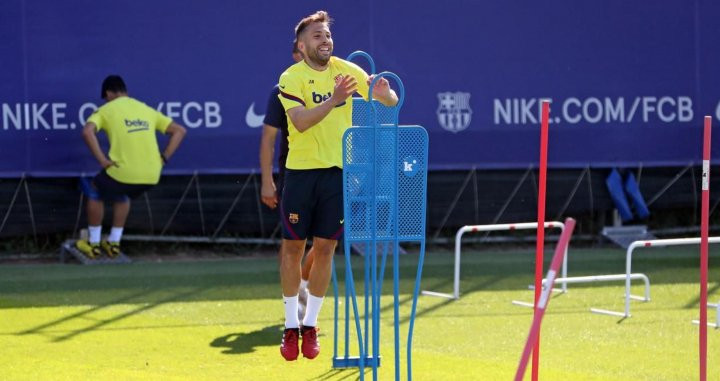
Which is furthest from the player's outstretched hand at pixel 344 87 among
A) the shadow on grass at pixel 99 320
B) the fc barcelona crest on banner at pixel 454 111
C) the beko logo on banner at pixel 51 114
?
the fc barcelona crest on banner at pixel 454 111

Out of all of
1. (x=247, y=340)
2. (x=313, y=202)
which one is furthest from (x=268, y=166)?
(x=247, y=340)

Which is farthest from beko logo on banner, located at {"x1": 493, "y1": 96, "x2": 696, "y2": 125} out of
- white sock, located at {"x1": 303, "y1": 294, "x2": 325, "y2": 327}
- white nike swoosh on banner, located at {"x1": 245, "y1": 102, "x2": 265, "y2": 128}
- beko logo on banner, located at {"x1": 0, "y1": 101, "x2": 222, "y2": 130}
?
white sock, located at {"x1": 303, "y1": 294, "x2": 325, "y2": 327}

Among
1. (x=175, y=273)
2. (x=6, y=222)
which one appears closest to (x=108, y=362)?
(x=175, y=273)

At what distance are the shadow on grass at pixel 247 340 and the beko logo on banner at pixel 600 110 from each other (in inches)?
235

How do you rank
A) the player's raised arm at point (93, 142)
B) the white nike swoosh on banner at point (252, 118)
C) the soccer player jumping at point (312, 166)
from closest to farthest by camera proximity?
the soccer player jumping at point (312, 166) < the player's raised arm at point (93, 142) < the white nike swoosh on banner at point (252, 118)

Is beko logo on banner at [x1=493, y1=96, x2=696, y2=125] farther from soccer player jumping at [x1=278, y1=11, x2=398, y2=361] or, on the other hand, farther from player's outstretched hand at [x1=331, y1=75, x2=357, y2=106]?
player's outstretched hand at [x1=331, y1=75, x2=357, y2=106]

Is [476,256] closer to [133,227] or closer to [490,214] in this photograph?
[490,214]

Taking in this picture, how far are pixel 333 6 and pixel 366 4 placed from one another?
0.37 metres

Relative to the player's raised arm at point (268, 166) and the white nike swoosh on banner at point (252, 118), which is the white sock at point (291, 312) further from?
the white nike swoosh on banner at point (252, 118)

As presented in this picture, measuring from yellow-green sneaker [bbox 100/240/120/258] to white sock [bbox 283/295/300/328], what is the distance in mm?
6413

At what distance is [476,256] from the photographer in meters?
15.2

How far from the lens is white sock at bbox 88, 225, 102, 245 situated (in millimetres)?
14211

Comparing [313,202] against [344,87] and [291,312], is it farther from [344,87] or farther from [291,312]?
[344,87]

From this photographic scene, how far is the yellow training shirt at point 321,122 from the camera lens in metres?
7.92
